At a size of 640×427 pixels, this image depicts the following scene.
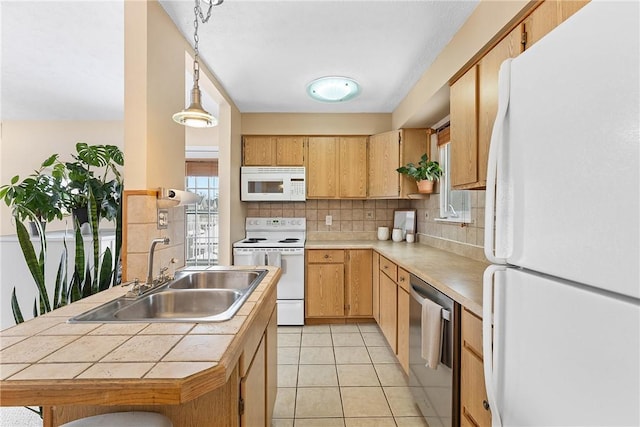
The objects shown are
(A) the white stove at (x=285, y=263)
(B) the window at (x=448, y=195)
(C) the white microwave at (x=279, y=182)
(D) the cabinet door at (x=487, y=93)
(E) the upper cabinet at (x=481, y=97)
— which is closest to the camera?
(E) the upper cabinet at (x=481, y=97)

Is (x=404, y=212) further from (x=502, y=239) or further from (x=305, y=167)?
(x=502, y=239)

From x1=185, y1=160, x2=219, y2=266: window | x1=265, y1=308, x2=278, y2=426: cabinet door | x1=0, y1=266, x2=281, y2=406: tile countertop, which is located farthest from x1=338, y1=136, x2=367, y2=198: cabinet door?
x1=0, y1=266, x2=281, y2=406: tile countertop

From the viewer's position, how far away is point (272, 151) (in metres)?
3.78

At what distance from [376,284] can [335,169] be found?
1.43m

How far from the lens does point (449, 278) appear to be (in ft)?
5.51

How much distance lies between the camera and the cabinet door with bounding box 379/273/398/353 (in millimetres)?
2546

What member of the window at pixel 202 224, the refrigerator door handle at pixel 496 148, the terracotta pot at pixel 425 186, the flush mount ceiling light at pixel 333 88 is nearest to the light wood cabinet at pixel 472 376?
the refrigerator door handle at pixel 496 148

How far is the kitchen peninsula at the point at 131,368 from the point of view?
27.3 inches

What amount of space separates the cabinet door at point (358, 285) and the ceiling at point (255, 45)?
176cm

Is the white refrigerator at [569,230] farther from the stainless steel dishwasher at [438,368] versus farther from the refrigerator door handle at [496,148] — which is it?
the stainless steel dishwasher at [438,368]

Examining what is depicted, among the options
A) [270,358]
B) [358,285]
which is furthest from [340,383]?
[358,285]

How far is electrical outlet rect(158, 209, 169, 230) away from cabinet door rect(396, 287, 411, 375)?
5.39 feet

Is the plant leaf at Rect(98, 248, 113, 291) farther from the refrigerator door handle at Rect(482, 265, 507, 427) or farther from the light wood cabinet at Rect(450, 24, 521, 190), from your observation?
the light wood cabinet at Rect(450, 24, 521, 190)

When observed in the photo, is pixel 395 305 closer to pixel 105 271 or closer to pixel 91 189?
pixel 105 271
